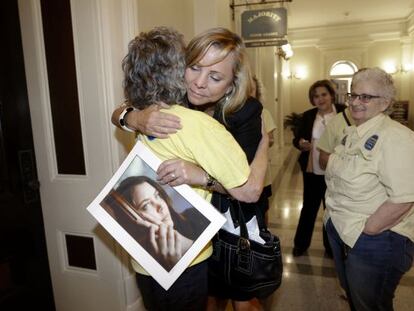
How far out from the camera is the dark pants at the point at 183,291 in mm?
1103

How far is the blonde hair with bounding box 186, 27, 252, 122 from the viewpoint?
1.05 metres

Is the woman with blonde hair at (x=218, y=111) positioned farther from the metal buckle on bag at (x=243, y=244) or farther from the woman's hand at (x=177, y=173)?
the metal buckle on bag at (x=243, y=244)

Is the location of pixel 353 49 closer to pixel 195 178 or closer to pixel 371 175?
pixel 371 175

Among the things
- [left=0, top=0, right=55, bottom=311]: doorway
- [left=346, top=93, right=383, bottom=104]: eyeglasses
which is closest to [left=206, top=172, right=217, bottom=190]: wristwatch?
[left=346, top=93, right=383, bottom=104]: eyeglasses

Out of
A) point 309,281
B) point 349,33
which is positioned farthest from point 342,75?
point 309,281

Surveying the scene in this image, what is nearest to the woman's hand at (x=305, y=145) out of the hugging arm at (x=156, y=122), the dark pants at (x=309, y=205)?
the dark pants at (x=309, y=205)

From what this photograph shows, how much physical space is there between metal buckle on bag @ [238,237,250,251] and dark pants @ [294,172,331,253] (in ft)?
7.11

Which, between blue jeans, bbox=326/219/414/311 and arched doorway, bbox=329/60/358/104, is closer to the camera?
blue jeans, bbox=326/219/414/311

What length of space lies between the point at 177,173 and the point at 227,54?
433mm

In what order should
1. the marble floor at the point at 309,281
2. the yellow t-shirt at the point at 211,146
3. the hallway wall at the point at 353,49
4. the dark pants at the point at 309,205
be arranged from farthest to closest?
the hallway wall at the point at 353,49 < the dark pants at the point at 309,205 < the marble floor at the point at 309,281 < the yellow t-shirt at the point at 211,146

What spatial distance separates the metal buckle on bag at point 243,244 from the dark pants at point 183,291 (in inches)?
5.4

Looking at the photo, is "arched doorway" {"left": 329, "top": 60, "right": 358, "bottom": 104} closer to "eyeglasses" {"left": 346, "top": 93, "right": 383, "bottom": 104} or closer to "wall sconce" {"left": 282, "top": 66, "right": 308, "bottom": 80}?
"wall sconce" {"left": 282, "top": 66, "right": 308, "bottom": 80}

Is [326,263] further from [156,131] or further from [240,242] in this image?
[156,131]

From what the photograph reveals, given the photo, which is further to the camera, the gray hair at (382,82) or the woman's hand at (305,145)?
the woman's hand at (305,145)
